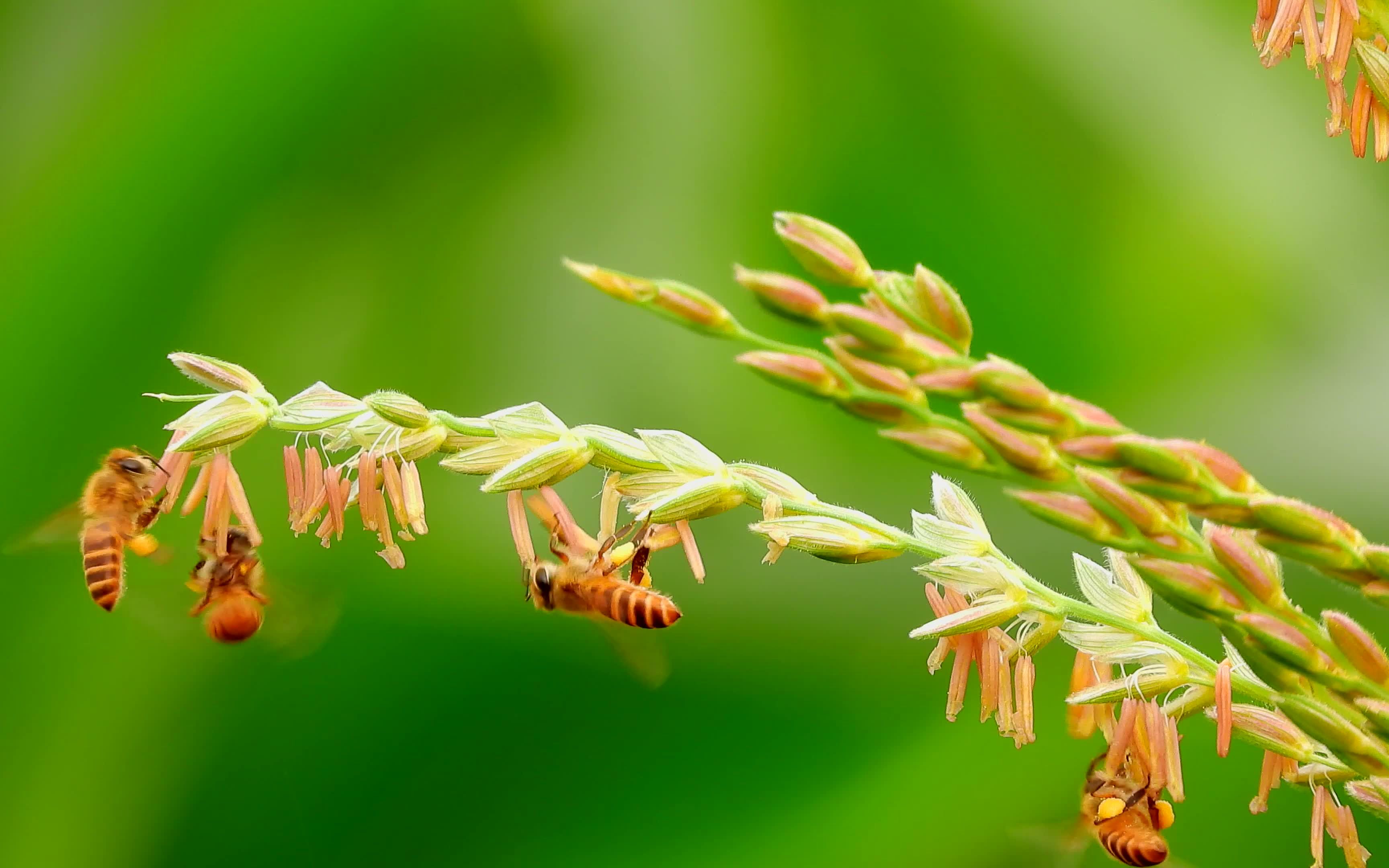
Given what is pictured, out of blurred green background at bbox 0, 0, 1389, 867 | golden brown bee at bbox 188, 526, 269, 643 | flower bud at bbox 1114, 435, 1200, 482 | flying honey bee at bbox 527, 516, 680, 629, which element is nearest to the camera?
flower bud at bbox 1114, 435, 1200, 482

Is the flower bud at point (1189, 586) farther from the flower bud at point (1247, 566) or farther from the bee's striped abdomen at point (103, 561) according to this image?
the bee's striped abdomen at point (103, 561)

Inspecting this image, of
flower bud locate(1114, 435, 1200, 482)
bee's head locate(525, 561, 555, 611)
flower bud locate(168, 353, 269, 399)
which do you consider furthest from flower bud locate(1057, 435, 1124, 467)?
bee's head locate(525, 561, 555, 611)

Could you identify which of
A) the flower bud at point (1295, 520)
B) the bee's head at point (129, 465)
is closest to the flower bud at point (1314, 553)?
the flower bud at point (1295, 520)

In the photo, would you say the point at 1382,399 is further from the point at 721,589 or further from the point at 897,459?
the point at 721,589

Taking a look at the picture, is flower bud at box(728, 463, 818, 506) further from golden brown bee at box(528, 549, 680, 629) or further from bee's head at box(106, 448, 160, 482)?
bee's head at box(106, 448, 160, 482)

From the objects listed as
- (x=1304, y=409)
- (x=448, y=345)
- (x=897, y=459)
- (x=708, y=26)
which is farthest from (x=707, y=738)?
(x=708, y=26)

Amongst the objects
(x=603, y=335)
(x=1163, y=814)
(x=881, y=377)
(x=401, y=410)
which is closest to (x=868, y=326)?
(x=881, y=377)
